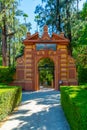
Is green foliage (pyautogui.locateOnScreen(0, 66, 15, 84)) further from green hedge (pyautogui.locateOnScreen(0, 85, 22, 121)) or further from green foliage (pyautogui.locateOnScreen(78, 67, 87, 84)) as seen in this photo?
green hedge (pyautogui.locateOnScreen(0, 85, 22, 121))

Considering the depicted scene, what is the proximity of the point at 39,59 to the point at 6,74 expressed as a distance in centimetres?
345

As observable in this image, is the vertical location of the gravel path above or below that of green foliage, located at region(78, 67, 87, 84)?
below

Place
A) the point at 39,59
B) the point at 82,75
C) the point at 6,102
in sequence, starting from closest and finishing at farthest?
1. the point at 6,102
2. the point at 39,59
3. the point at 82,75

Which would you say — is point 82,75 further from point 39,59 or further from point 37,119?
point 37,119

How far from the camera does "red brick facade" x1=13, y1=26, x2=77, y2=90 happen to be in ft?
93.6

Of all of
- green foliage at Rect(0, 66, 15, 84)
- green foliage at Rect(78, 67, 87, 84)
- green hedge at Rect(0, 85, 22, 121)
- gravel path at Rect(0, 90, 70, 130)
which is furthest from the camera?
green foliage at Rect(78, 67, 87, 84)

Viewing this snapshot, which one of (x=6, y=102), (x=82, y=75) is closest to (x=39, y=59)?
(x=82, y=75)

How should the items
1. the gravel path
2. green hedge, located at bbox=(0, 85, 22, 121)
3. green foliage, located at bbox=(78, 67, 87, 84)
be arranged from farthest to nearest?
green foliage, located at bbox=(78, 67, 87, 84), green hedge, located at bbox=(0, 85, 22, 121), the gravel path

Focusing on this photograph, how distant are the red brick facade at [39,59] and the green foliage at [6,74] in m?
0.52

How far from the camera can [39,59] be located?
2875 centimetres

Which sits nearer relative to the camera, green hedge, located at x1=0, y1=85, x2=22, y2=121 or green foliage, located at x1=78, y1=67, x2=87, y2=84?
green hedge, located at x1=0, y1=85, x2=22, y2=121

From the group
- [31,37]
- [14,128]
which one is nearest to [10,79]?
[31,37]

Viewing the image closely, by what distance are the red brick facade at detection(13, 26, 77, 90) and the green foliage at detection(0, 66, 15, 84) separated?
0.52 m

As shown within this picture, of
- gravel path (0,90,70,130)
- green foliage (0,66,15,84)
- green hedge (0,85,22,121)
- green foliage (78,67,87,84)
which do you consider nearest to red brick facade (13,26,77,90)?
green foliage (0,66,15,84)
